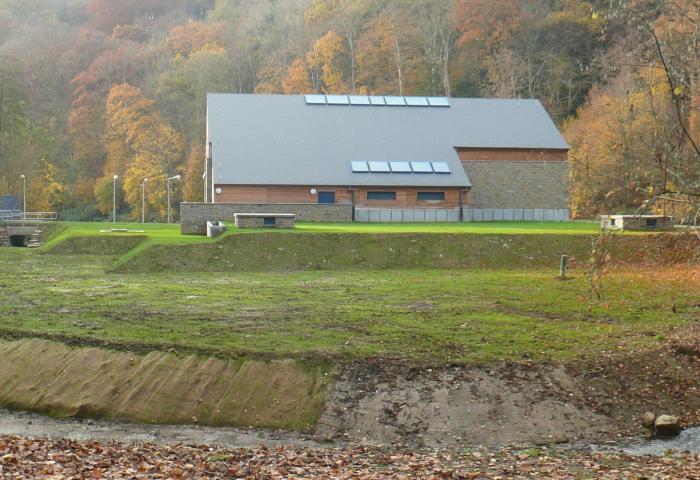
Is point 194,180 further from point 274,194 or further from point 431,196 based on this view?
point 431,196

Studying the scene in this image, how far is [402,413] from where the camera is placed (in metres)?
16.2

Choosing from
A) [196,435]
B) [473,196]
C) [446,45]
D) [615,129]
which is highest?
[446,45]

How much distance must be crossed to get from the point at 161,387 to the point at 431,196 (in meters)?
33.5

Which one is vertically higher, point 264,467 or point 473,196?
point 473,196

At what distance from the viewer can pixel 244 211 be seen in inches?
1708

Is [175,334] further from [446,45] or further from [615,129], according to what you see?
[446,45]

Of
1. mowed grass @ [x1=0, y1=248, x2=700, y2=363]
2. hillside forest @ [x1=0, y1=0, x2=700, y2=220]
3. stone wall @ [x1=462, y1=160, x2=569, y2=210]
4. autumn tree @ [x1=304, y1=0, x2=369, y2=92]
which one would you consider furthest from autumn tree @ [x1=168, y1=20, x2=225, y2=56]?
mowed grass @ [x1=0, y1=248, x2=700, y2=363]

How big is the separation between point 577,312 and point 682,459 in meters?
9.41

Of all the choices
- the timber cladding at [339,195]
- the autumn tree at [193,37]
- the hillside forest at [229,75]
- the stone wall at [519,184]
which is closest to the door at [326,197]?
the timber cladding at [339,195]

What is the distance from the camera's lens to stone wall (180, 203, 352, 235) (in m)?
41.0

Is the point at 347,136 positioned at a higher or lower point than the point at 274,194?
higher

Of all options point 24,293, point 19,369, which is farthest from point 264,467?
point 24,293

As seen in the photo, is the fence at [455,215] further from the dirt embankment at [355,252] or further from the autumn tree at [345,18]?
the autumn tree at [345,18]

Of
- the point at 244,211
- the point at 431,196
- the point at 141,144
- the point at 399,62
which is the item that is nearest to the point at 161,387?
the point at 244,211
